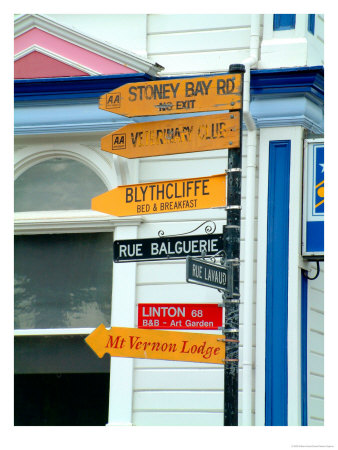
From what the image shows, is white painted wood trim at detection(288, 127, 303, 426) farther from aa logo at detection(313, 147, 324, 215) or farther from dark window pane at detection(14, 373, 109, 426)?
dark window pane at detection(14, 373, 109, 426)

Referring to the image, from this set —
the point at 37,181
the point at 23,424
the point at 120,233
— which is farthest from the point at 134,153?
the point at 23,424

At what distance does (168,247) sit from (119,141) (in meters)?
0.93

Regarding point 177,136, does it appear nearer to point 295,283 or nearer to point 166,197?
point 166,197

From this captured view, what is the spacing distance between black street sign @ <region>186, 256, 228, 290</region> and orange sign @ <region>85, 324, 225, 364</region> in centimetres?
41

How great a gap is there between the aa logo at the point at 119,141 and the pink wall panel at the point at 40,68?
2.31 m

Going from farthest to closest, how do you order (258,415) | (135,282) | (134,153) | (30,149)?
(30,149) → (135,282) → (258,415) → (134,153)

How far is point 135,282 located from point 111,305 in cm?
34

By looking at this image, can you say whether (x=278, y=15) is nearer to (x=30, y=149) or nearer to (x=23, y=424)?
(x=30, y=149)

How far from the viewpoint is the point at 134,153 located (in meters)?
6.76

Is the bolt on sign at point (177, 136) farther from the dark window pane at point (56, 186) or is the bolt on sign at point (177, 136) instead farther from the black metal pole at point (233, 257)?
the dark window pane at point (56, 186)

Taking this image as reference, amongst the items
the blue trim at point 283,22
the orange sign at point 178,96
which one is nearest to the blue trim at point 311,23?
the blue trim at point 283,22

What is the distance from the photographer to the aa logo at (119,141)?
682 centimetres

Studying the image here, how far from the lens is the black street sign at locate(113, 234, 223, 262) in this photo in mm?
6441

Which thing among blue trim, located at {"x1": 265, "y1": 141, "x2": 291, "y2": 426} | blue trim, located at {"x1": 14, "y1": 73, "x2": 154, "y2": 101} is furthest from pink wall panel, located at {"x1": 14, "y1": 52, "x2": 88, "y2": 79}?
blue trim, located at {"x1": 265, "y1": 141, "x2": 291, "y2": 426}
